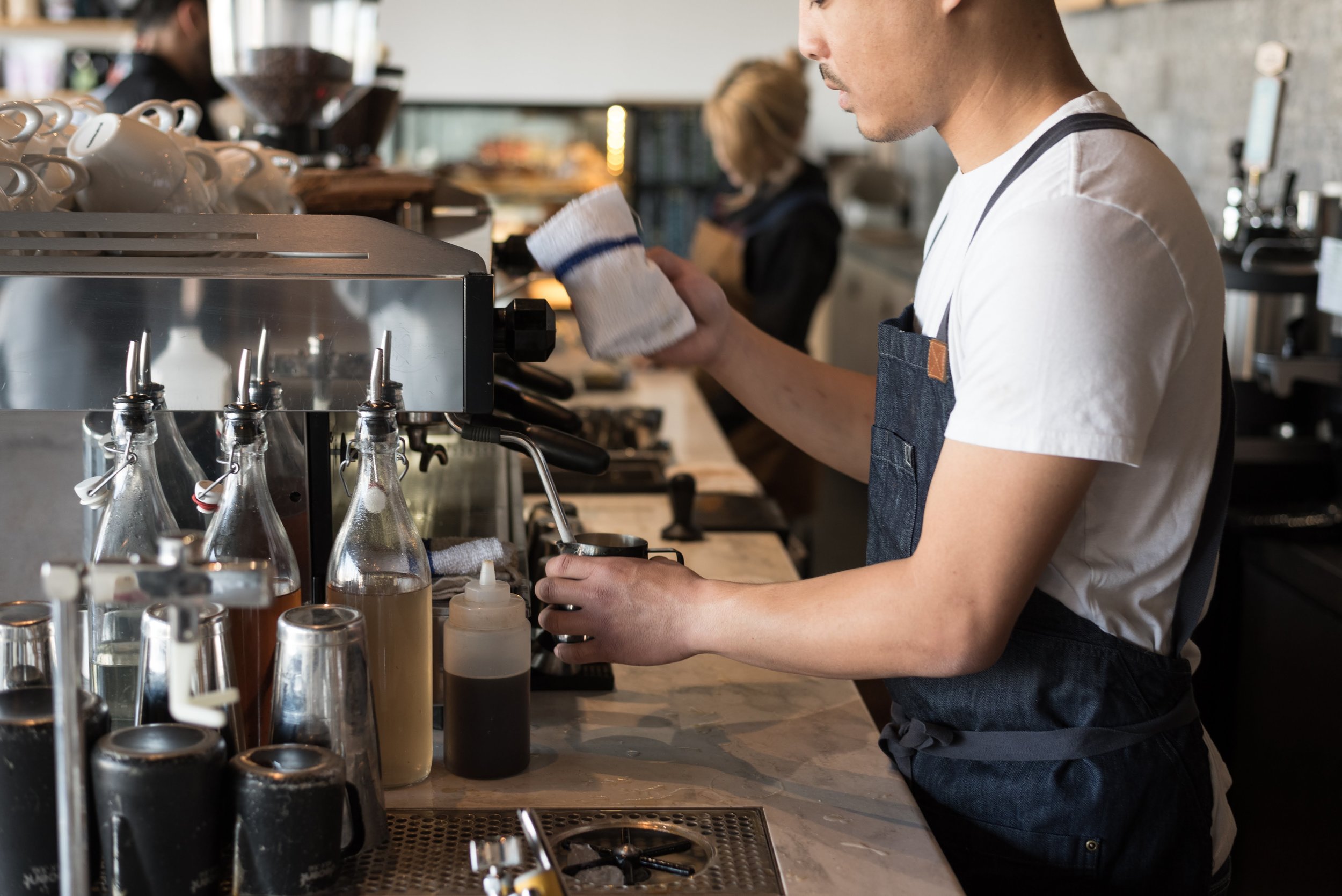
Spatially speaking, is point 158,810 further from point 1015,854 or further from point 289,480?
point 1015,854

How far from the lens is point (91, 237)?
112 centimetres

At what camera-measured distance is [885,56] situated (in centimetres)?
112

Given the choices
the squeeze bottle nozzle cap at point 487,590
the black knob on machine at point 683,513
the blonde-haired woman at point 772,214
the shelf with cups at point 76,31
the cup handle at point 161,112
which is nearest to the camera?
the squeeze bottle nozzle cap at point 487,590

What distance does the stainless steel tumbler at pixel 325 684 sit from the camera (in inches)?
37.1

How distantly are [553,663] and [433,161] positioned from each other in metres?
6.04

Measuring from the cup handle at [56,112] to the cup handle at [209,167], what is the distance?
14 cm

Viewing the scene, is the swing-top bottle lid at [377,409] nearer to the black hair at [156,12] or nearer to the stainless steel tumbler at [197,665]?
the stainless steel tumbler at [197,665]

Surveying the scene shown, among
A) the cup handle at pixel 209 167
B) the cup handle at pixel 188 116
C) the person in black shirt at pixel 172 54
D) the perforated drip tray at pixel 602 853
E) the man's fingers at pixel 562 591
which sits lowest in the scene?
the perforated drip tray at pixel 602 853

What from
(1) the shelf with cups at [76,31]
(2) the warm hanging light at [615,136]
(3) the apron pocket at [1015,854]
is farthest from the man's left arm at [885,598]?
(2) the warm hanging light at [615,136]

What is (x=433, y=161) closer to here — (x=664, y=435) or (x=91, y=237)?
(x=664, y=435)

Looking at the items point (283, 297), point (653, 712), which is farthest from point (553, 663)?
point (283, 297)

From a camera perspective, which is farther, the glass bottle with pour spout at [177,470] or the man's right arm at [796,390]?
the man's right arm at [796,390]

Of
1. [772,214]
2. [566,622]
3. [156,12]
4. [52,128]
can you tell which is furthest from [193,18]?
[566,622]

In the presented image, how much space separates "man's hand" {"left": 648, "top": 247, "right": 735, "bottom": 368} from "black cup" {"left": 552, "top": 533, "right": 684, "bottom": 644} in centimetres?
29
